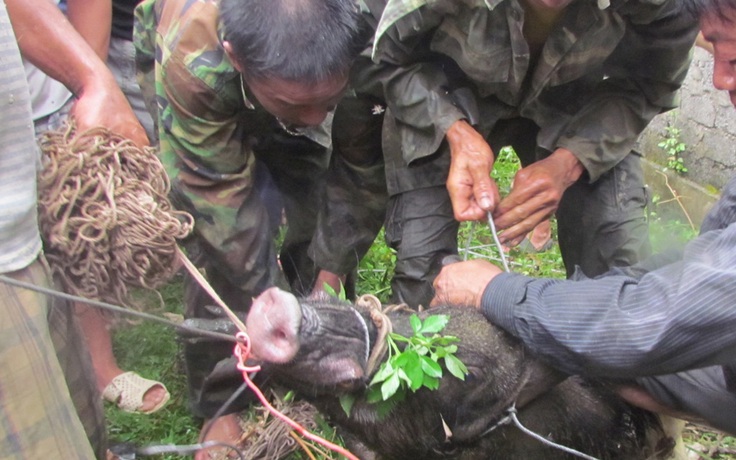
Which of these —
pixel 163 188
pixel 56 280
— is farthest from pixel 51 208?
pixel 163 188

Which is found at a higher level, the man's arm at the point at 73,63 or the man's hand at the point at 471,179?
the man's arm at the point at 73,63

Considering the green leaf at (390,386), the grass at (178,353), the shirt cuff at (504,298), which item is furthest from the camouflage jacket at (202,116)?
the green leaf at (390,386)

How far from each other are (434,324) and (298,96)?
3.86 feet

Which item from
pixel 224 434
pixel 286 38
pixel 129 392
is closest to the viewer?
pixel 286 38

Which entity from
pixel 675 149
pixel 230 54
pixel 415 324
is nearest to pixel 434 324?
pixel 415 324

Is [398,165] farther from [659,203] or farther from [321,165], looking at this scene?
[659,203]

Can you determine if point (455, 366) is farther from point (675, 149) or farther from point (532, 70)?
point (675, 149)

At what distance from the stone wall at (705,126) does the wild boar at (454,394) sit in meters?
3.02

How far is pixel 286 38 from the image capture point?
8.63 ft

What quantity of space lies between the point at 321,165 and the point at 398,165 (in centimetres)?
50

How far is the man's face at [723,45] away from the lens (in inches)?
87.9

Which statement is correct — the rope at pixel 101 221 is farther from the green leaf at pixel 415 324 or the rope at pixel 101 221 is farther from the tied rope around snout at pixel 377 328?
the green leaf at pixel 415 324

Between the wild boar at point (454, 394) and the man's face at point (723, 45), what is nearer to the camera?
the wild boar at point (454, 394)

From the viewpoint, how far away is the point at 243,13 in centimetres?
267
